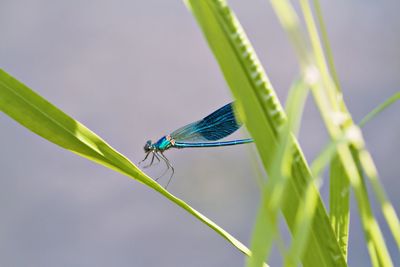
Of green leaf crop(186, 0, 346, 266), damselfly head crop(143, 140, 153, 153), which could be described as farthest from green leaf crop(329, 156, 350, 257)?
damselfly head crop(143, 140, 153, 153)

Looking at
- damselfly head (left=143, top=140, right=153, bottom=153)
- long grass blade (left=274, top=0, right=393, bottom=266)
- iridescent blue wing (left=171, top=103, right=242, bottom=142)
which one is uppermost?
iridescent blue wing (left=171, top=103, right=242, bottom=142)

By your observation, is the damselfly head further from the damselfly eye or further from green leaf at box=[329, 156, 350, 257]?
green leaf at box=[329, 156, 350, 257]

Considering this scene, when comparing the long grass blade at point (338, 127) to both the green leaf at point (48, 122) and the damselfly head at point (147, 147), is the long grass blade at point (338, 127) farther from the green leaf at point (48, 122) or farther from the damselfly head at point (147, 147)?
the damselfly head at point (147, 147)

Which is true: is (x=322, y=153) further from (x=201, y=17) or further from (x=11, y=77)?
(x=11, y=77)

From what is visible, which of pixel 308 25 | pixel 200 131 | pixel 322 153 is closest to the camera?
pixel 322 153

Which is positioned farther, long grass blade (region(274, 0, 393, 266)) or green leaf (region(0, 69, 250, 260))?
green leaf (region(0, 69, 250, 260))

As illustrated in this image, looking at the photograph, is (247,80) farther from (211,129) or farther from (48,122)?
(211,129)

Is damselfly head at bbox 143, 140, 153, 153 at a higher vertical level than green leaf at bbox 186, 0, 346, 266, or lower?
higher

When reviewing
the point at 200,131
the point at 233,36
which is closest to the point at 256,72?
the point at 233,36

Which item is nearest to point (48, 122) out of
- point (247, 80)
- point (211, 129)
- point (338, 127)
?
point (247, 80)
